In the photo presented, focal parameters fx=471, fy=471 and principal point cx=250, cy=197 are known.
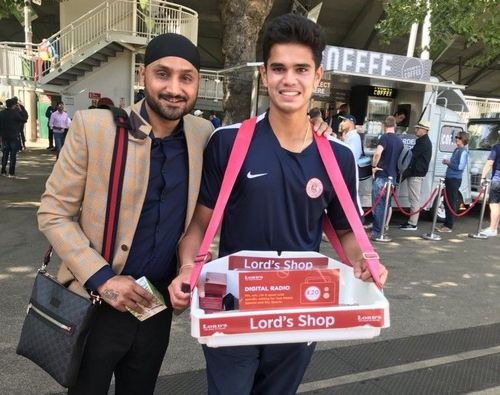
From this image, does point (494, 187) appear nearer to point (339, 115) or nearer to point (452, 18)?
point (339, 115)

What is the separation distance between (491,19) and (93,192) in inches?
421

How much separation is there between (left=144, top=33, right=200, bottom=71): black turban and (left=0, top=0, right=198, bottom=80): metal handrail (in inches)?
583

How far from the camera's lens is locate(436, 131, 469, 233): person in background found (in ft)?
28.0

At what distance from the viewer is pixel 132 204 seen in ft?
6.11

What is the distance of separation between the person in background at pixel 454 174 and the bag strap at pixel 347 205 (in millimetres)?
7402

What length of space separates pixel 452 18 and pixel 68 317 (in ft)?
37.7

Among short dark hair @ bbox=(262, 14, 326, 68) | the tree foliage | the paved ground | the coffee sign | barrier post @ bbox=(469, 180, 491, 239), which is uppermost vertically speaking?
the tree foliage

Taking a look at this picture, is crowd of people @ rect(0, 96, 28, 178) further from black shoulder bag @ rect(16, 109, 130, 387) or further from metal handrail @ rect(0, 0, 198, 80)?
black shoulder bag @ rect(16, 109, 130, 387)

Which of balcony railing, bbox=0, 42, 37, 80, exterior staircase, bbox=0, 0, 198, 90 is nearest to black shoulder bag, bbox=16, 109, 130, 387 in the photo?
exterior staircase, bbox=0, 0, 198, 90

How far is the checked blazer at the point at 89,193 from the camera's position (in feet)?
5.90

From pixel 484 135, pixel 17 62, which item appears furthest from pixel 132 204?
pixel 17 62

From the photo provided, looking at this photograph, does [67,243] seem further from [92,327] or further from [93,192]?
[92,327]

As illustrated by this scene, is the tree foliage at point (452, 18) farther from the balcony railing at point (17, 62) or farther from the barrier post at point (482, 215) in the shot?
the balcony railing at point (17, 62)

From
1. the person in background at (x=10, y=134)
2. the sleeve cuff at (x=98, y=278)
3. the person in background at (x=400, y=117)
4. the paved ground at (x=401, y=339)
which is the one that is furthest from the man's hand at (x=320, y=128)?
the person in background at (x=10, y=134)
